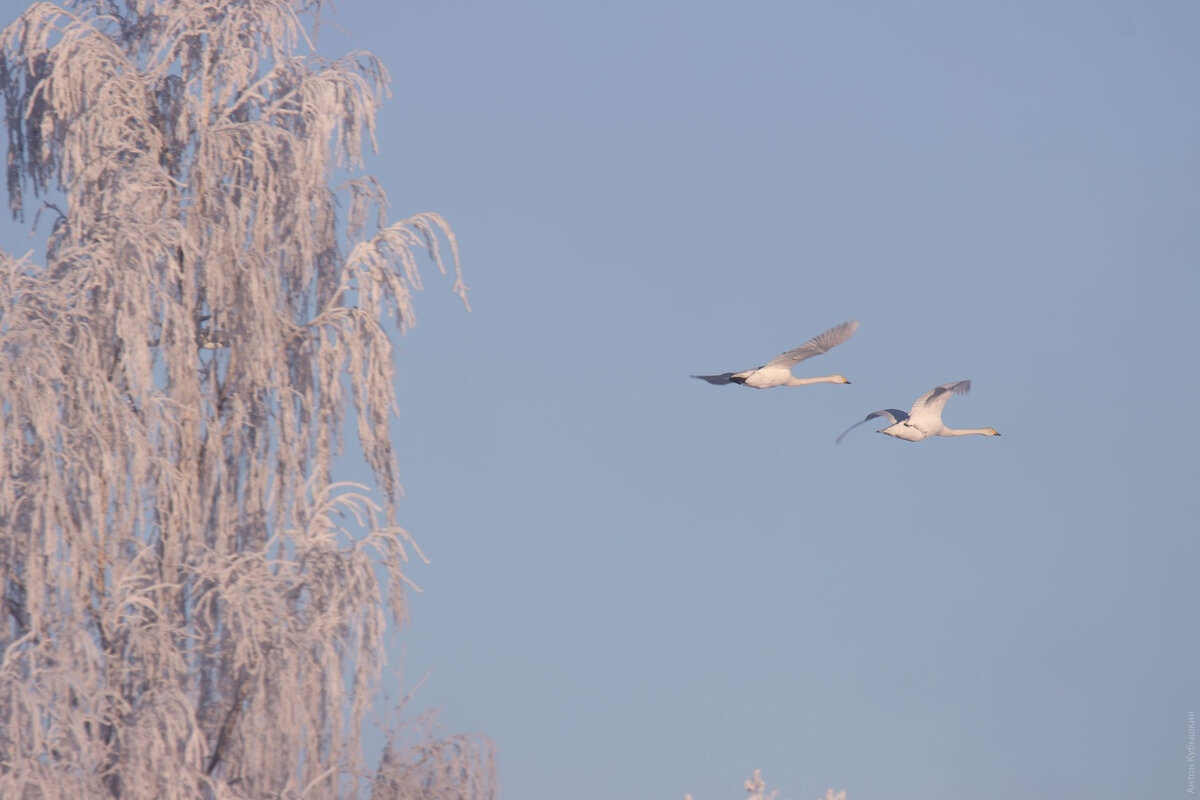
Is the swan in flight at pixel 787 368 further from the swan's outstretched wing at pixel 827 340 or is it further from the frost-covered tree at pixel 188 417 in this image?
the frost-covered tree at pixel 188 417

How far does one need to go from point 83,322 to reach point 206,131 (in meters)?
1.64

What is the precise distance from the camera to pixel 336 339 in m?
10.8

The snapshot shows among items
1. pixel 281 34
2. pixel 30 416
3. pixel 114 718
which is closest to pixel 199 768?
pixel 114 718

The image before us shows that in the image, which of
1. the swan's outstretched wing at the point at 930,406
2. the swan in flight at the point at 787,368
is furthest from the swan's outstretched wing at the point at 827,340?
the swan's outstretched wing at the point at 930,406

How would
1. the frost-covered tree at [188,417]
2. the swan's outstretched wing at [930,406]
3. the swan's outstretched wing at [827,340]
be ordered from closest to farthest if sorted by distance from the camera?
the frost-covered tree at [188,417] → the swan's outstretched wing at [827,340] → the swan's outstretched wing at [930,406]

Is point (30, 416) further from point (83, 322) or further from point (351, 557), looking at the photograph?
point (351, 557)

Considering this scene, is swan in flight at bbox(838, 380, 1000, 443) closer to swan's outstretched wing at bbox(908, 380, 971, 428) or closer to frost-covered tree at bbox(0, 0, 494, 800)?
swan's outstretched wing at bbox(908, 380, 971, 428)

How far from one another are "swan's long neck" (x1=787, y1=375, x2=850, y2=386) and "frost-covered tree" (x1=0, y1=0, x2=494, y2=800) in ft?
13.3

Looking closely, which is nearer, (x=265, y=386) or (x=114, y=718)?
(x=114, y=718)

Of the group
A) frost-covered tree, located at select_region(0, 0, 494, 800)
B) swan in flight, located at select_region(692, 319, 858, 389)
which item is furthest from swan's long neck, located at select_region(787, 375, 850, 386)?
frost-covered tree, located at select_region(0, 0, 494, 800)

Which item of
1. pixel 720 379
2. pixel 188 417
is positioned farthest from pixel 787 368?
pixel 188 417

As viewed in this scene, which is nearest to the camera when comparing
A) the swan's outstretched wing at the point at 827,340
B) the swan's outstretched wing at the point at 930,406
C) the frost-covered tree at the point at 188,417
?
the frost-covered tree at the point at 188,417

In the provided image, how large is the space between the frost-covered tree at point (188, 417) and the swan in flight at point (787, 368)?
3054 millimetres

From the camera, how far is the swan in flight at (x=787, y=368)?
12977 millimetres
